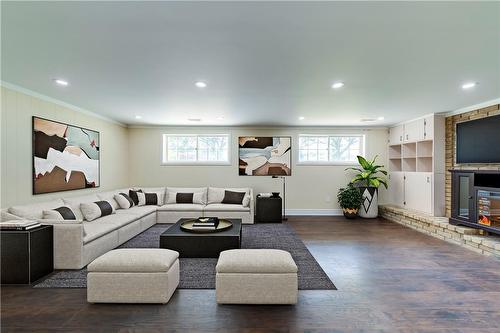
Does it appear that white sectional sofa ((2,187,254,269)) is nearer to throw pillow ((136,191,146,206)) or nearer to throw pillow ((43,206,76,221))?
throw pillow ((43,206,76,221))

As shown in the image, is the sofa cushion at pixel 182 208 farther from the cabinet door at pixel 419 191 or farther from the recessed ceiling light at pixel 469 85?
the recessed ceiling light at pixel 469 85

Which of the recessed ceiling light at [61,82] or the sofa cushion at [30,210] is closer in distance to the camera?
the sofa cushion at [30,210]

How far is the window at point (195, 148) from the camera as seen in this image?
704 centimetres

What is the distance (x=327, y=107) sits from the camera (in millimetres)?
4801

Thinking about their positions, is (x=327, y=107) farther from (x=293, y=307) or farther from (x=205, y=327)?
(x=205, y=327)

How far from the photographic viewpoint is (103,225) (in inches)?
155

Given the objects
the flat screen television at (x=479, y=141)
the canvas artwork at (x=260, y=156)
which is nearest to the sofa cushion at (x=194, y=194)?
the canvas artwork at (x=260, y=156)

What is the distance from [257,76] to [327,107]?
2176 mm

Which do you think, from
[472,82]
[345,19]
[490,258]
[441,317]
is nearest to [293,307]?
[441,317]

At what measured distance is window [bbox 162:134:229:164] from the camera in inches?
277

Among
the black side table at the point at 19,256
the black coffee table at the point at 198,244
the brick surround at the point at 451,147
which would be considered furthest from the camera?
the brick surround at the point at 451,147

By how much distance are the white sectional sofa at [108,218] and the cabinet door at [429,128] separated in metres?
4.19

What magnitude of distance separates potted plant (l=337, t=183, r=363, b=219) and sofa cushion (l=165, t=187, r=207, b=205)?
3.62m

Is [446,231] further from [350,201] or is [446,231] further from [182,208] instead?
[182,208]
